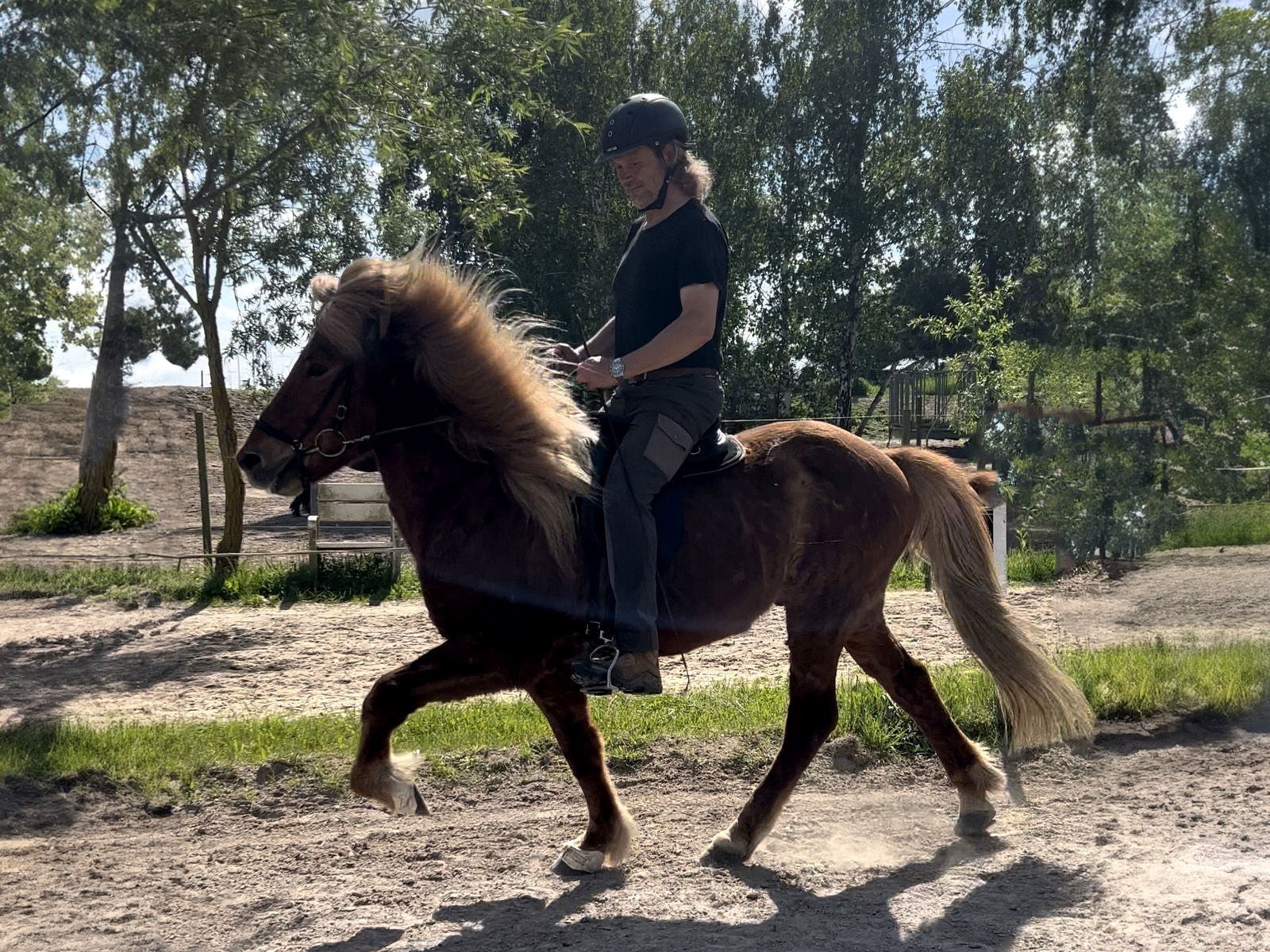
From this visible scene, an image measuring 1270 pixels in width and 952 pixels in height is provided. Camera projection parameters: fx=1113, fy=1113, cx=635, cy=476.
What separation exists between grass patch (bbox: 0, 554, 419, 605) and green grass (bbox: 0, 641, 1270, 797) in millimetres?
5326

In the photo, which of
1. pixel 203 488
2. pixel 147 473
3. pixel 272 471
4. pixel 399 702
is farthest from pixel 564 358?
pixel 147 473

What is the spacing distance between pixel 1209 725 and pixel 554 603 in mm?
4417

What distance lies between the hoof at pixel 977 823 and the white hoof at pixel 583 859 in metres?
1.67

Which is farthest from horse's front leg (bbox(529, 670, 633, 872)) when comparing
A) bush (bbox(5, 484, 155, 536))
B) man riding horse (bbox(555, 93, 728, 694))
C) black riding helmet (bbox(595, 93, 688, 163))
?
bush (bbox(5, 484, 155, 536))

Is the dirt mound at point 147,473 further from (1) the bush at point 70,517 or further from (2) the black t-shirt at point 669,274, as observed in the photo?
(2) the black t-shirt at point 669,274

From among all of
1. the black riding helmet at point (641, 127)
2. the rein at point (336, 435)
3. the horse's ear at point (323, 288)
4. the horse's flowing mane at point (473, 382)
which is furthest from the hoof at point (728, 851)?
the black riding helmet at point (641, 127)

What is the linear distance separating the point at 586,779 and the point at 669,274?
214cm

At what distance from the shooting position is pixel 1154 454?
10.6m

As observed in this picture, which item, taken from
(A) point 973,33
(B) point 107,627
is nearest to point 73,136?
(B) point 107,627

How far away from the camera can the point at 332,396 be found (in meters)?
4.34

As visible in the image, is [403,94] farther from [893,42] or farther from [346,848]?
[893,42]

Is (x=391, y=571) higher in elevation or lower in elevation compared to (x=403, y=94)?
lower

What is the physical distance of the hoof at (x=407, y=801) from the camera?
4413mm

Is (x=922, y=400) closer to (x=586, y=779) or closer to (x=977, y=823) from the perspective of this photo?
(x=977, y=823)
